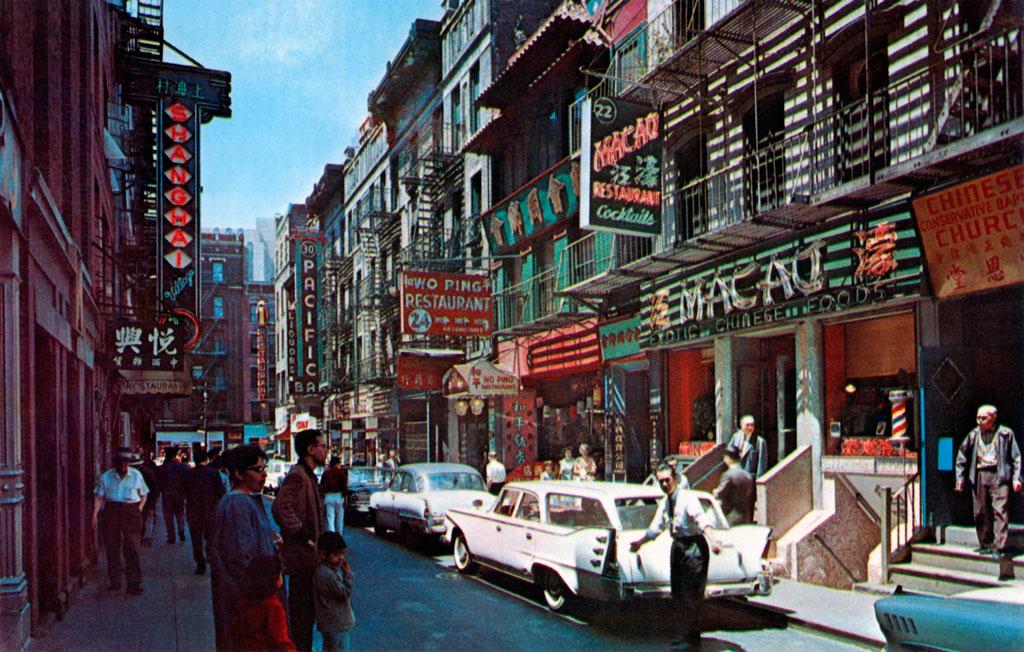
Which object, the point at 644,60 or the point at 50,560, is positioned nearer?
the point at 50,560

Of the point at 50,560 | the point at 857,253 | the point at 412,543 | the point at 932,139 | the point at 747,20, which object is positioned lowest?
the point at 412,543

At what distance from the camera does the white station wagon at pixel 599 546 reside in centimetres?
909

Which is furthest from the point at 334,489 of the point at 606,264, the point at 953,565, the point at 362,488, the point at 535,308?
the point at 535,308

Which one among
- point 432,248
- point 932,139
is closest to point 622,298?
point 932,139

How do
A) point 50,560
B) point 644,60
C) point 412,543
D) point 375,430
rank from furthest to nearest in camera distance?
point 375,430 → point 644,60 → point 412,543 → point 50,560

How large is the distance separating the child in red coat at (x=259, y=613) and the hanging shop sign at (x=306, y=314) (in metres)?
46.2

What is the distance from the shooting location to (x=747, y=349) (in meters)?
15.2

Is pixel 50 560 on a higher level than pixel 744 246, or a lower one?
lower

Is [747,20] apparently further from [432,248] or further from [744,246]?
[432,248]

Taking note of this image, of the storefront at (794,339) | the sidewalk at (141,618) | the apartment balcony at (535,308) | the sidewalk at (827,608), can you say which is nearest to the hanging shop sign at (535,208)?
the apartment balcony at (535,308)

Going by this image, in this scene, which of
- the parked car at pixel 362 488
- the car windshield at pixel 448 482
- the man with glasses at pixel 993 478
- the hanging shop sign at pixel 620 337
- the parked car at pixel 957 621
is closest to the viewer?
the parked car at pixel 957 621

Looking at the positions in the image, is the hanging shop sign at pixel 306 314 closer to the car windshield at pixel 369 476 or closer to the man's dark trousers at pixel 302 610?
the car windshield at pixel 369 476

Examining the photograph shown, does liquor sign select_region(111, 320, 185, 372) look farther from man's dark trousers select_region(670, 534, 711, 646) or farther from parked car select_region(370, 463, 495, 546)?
man's dark trousers select_region(670, 534, 711, 646)

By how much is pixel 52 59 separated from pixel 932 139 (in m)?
11.3
